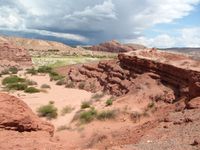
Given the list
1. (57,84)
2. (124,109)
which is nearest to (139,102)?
(124,109)

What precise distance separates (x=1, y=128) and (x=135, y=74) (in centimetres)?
1733

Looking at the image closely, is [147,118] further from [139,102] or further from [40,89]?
[40,89]

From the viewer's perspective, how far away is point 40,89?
33625mm

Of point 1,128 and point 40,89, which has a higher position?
point 1,128

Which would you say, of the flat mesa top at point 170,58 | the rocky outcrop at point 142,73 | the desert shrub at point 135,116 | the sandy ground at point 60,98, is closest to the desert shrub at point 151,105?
the desert shrub at point 135,116

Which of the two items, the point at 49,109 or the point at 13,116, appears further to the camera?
the point at 49,109

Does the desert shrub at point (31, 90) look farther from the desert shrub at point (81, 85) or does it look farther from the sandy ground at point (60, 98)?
the desert shrub at point (81, 85)

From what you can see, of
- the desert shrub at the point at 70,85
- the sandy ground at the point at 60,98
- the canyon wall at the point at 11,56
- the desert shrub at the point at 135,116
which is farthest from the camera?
the canyon wall at the point at 11,56

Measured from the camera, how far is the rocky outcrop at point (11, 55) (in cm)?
5516

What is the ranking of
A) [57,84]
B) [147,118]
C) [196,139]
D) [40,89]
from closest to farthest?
1. [196,139]
2. [147,118]
3. [40,89]
4. [57,84]

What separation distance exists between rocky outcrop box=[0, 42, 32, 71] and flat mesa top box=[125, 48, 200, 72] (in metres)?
28.0

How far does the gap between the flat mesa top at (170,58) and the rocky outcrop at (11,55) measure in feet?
91.9

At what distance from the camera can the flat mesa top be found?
24.0 metres

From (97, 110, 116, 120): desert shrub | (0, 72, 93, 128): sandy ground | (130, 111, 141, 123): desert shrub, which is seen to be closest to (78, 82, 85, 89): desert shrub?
(0, 72, 93, 128): sandy ground
